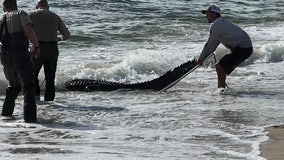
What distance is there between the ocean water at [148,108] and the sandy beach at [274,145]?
0.10 m

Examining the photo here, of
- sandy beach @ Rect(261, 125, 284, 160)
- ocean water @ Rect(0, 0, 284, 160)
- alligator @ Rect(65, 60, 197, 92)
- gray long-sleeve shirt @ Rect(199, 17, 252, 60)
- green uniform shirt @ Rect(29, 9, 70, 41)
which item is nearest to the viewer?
sandy beach @ Rect(261, 125, 284, 160)

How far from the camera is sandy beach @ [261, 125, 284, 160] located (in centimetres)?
686

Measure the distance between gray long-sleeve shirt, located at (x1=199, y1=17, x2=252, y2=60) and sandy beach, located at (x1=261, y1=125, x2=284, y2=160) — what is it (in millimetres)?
2702

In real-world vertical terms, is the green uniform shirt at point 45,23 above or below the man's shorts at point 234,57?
above

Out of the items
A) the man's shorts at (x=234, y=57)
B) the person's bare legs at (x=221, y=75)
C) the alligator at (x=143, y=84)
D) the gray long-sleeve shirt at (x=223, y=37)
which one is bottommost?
the alligator at (x=143, y=84)

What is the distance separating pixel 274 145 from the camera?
742 cm

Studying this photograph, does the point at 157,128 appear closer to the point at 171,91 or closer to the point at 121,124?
the point at 121,124

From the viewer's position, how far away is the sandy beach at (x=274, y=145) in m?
6.86

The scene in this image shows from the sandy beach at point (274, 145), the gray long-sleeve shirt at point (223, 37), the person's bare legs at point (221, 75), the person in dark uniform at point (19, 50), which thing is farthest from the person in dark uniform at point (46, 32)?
the sandy beach at point (274, 145)

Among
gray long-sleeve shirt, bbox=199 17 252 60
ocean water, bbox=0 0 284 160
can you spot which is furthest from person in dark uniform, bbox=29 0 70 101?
gray long-sleeve shirt, bbox=199 17 252 60

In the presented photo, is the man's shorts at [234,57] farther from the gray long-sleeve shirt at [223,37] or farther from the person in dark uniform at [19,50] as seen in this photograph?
the person in dark uniform at [19,50]

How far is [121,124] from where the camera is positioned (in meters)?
8.80

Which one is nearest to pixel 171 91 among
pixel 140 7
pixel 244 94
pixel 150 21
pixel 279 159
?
pixel 244 94

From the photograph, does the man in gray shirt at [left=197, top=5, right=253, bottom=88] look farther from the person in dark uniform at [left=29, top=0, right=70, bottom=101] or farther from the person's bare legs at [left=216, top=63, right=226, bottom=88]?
the person in dark uniform at [left=29, top=0, right=70, bottom=101]
